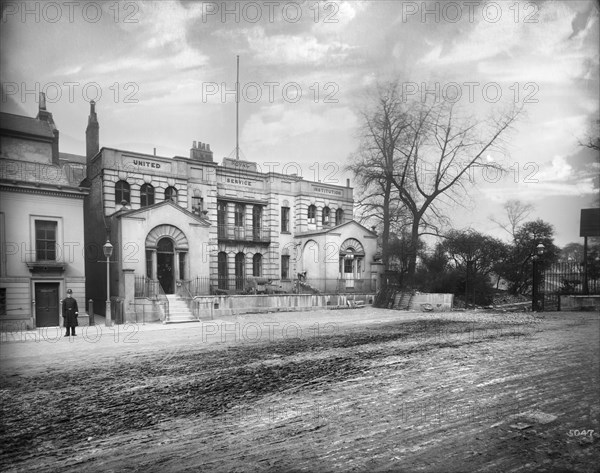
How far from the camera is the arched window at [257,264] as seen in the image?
17956mm

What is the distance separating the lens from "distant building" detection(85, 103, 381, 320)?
12.9 metres

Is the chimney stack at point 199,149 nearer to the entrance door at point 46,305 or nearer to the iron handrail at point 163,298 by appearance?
the iron handrail at point 163,298

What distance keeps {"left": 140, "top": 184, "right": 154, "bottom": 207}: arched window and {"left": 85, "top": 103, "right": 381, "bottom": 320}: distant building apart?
4cm

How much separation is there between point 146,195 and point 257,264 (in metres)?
6.13

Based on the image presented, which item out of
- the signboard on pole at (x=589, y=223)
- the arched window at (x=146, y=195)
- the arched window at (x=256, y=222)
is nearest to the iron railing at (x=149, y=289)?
the arched window at (x=146, y=195)

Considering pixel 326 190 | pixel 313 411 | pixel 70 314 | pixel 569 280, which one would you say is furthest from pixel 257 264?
pixel 313 411

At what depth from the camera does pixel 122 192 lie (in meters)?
14.1

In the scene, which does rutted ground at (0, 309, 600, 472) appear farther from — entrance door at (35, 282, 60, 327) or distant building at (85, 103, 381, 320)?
distant building at (85, 103, 381, 320)

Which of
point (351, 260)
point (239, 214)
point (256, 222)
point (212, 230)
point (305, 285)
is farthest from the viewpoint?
point (256, 222)

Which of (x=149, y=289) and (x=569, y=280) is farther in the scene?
(x=149, y=289)

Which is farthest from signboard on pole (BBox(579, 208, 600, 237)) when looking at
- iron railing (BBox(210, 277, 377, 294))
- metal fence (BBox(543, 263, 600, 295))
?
iron railing (BBox(210, 277, 377, 294))

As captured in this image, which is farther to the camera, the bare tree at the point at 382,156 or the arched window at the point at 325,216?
the arched window at the point at 325,216

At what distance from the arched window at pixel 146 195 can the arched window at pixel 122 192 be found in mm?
491

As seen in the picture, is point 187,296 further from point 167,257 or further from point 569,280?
point 569,280
